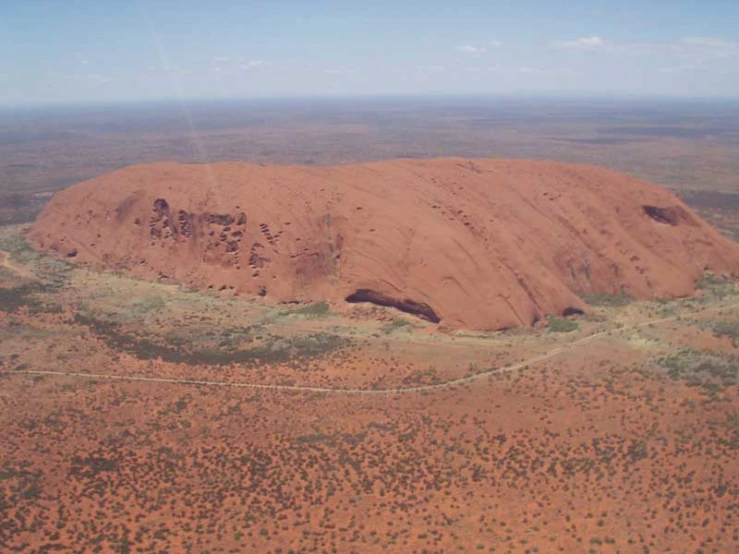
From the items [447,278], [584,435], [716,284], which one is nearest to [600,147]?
[716,284]

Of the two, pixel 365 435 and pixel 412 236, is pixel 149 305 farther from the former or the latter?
pixel 365 435

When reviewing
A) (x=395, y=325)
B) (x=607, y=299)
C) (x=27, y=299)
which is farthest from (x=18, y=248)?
(x=607, y=299)

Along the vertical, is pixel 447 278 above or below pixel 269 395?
above

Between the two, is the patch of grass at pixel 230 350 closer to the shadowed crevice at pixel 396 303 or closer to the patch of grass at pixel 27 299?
the shadowed crevice at pixel 396 303

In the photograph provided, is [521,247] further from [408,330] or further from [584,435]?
[584,435]

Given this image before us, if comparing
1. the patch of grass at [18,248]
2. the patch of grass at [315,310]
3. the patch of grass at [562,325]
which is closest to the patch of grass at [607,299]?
the patch of grass at [562,325]

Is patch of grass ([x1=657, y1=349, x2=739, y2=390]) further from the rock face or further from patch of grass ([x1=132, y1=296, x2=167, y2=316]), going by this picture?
patch of grass ([x1=132, y1=296, x2=167, y2=316])

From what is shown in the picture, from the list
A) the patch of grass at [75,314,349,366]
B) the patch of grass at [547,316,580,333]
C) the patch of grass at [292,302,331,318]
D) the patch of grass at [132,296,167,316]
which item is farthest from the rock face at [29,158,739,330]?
the patch of grass at [75,314,349,366]

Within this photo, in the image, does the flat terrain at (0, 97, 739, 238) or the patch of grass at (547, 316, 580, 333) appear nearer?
the patch of grass at (547, 316, 580, 333)
